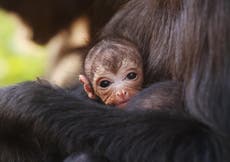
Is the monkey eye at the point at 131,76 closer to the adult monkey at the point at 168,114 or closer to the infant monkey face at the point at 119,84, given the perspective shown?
the infant monkey face at the point at 119,84

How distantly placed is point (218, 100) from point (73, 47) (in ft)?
7.58

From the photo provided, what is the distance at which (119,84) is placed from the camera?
4023 millimetres

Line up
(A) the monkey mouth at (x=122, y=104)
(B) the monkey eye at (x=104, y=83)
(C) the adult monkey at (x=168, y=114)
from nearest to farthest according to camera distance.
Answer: (C) the adult monkey at (x=168, y=114) < (A) the monkey mouth at (x=122, y=104) < (B) the monkey eye at (x=104, y=83)

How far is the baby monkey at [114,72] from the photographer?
13.1ft

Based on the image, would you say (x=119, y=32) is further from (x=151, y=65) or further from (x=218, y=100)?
(x=218, y=100)

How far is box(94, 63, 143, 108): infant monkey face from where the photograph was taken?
3.99 metres

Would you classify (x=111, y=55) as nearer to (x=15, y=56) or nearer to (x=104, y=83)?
(x=104, y=83)

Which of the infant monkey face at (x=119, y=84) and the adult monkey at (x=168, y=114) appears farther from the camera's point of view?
the infant monkey face at (x=119, y=84)

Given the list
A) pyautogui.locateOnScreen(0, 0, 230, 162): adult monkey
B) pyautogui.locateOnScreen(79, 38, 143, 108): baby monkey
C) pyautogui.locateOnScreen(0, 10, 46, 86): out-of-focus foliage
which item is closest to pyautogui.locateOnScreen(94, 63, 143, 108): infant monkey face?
pyautogui.locateOnScreen(79, 38, 143, 108): baby monkey

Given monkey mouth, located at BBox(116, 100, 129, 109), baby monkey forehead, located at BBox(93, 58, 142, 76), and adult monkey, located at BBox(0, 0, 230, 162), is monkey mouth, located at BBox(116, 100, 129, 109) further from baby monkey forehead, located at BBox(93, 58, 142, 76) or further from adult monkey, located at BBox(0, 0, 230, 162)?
adult monkey, located at BBox(0, 0, 230, 162)

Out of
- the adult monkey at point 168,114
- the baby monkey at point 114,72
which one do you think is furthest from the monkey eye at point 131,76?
the adult monkey at point 168,114

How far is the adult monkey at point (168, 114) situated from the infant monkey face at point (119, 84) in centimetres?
17

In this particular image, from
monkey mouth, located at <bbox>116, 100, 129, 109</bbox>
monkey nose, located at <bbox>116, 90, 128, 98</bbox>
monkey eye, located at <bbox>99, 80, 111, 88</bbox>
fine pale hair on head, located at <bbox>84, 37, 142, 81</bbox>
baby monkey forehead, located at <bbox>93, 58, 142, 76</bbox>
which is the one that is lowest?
monkey mouth, located at <bbox>116, 100, 129, 109</bbox>

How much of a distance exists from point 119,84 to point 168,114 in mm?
474
